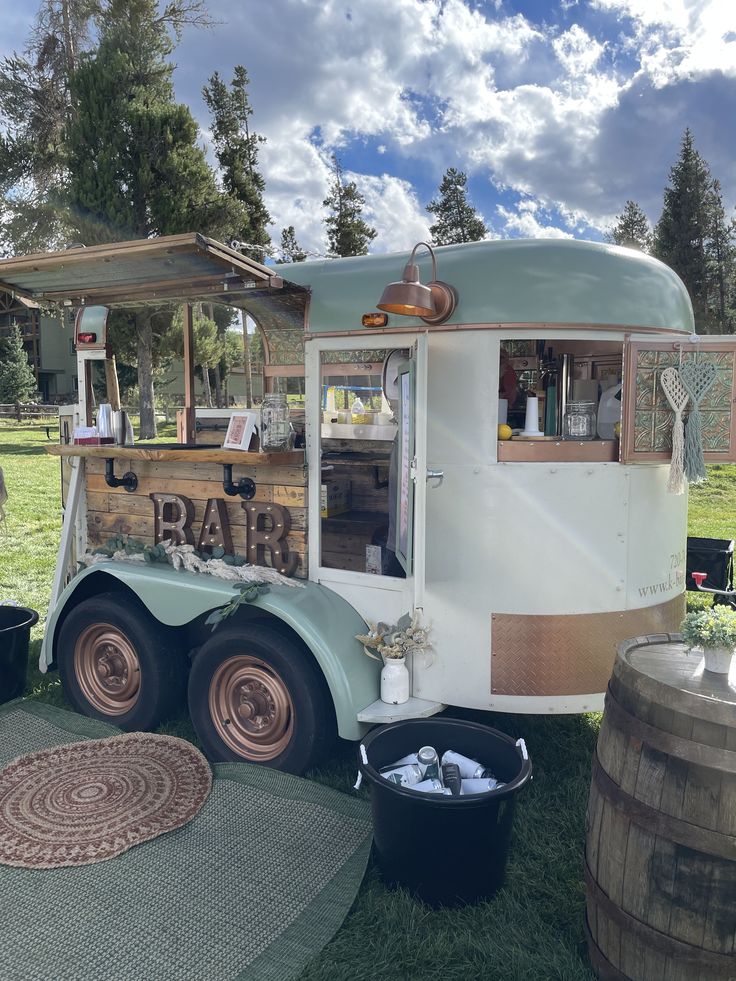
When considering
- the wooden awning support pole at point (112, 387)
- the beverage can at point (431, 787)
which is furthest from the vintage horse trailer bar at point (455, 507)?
the wooden awning support pole at point (112, 387)

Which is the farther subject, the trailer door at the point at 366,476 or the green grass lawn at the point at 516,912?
the trailer door at the point at 366,476

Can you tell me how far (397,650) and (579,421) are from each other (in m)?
1.48

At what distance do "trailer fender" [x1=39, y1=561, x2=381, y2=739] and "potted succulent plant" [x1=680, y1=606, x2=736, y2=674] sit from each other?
1718mm

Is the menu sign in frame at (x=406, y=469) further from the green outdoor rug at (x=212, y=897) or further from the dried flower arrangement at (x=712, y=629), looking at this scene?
the dried flower arrangement at (x=712, y=629)

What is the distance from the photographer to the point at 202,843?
134 inches

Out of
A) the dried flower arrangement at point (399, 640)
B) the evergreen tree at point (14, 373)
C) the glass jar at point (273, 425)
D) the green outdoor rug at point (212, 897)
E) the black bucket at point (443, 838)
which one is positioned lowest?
the green outdoor rug at point (212, 897)

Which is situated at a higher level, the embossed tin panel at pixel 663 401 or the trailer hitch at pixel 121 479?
the embossed tin panel at pixel 663 401

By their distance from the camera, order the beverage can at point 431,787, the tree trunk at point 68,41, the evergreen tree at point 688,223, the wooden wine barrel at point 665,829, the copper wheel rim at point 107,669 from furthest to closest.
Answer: the evergreen tree at point 688,223, the tree trunk at point 68,41, the copper wheel rim at point 107,669, the beverage can at point 431,787, the wooden wine barrel at point 665,829

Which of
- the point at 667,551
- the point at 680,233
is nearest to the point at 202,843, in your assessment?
the point at 667,551

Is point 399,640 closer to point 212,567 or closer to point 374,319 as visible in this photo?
point 212,567

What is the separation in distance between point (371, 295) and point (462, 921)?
9.57 feet

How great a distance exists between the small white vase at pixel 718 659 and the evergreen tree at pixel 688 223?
31.3 metres

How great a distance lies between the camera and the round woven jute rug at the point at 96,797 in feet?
11.1

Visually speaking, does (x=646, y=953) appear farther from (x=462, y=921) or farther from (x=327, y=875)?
(x=327, y=875)
